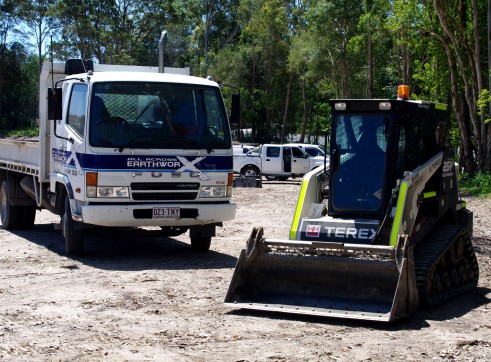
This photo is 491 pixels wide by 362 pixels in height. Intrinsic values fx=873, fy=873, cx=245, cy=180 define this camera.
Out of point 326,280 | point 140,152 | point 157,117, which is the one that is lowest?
point 326,280

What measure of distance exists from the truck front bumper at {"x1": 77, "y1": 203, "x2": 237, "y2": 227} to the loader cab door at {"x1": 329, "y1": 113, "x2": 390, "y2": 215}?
338cm

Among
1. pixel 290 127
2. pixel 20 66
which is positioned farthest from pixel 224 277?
pixel 20 66

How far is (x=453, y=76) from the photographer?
2956 centimetres

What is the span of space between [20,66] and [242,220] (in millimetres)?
60506

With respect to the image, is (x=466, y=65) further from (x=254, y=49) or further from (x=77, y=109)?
(x=254, y=49)

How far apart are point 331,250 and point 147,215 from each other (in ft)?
14.1

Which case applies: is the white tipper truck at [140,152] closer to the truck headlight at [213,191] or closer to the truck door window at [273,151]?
the truck headlight at [213,191]

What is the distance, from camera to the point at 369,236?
9.80 m

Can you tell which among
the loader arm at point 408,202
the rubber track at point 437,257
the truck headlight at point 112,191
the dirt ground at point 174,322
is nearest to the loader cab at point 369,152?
the loader arm at point 408,202

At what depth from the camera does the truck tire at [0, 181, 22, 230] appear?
56.6ft

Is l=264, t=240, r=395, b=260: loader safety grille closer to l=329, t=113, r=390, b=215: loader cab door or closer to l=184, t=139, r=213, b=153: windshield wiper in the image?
l=329, t=113, r=390, b=215: loader cab door

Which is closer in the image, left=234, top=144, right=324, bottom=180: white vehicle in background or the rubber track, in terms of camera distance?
the rubber track

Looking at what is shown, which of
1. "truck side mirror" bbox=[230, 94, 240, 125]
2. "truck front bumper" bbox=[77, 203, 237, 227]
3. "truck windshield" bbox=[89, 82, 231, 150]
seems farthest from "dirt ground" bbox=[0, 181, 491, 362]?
"truck side mirror" bbox=[230, 94, 240, 125]

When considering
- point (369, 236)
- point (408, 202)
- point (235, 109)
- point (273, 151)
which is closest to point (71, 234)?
point (235, 109)
